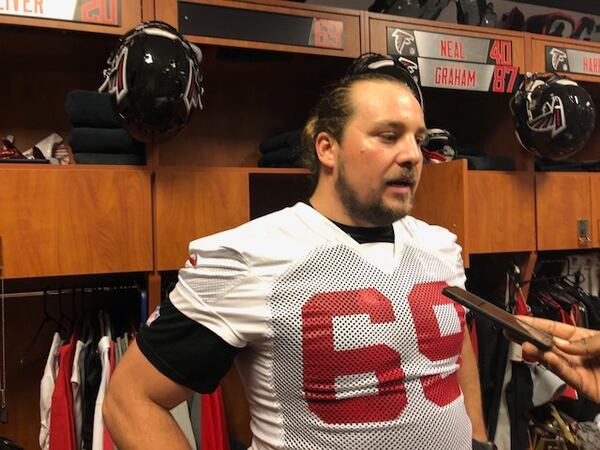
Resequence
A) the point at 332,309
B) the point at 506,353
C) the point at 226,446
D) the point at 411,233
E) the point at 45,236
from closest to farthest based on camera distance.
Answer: the point at 332,309 < the point at 411,233 < the point at 45,236 < the point at 226,446 < the point at 506,353

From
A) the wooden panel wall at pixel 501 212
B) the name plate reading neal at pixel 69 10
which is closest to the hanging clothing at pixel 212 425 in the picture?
the wooden panel wall at pixel 501 212

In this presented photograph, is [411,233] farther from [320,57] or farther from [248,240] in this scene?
[320,57]

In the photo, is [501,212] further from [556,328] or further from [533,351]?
[533,351]

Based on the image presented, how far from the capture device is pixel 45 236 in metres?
1.47

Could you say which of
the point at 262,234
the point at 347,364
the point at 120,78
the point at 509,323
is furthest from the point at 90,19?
the point at 509,323

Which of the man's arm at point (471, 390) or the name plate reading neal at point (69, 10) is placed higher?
the name plate reading neal at point (69, 10)

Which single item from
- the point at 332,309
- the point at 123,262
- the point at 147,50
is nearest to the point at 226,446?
the point at 123,262

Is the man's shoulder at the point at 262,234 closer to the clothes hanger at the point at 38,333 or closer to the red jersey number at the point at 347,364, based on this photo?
the red jersey number at the point at 347,364

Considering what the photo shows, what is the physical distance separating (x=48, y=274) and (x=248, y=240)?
72cm

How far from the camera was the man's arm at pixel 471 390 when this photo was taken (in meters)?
1.40

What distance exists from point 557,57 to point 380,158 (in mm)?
1396

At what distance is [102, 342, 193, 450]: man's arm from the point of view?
39.7 inches

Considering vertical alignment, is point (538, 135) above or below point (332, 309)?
above

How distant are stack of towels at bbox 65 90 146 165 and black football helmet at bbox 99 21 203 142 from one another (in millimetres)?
103
